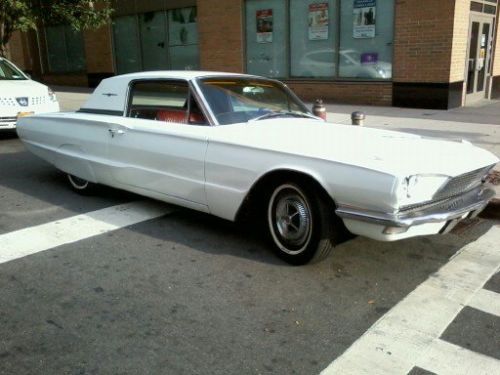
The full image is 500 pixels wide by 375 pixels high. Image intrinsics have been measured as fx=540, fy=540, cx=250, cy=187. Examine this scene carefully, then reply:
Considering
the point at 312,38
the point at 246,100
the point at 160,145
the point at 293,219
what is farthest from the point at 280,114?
the point at 312,38

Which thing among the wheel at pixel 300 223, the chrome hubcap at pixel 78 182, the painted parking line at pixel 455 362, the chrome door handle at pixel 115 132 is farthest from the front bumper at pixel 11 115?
the painted parking line at pixel 455 362

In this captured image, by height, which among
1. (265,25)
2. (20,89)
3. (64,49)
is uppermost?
(265,25)

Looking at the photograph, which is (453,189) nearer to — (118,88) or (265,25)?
(118,88)

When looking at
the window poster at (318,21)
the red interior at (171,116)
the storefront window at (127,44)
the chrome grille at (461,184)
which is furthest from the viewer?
the storefront window at (127,44)

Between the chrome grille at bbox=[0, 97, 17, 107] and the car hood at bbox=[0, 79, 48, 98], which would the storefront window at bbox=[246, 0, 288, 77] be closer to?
the car hood at bbox=[0, 79, 48, 98]

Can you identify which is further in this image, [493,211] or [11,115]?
[11,115]

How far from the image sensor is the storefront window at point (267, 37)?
14594mm

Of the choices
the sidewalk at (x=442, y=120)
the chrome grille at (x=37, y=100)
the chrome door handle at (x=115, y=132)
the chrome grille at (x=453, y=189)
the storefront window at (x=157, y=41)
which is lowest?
the sidewalk at (x=442, y=120)

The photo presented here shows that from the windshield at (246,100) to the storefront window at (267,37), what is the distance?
31.6ft

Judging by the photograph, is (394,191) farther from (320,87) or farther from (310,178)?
(320,87)

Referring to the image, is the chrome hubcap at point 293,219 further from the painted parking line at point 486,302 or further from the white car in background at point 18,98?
the white car in background at point 18,98

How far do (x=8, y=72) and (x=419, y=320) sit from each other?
32.5 ft

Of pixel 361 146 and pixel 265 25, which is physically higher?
pixel 265 25

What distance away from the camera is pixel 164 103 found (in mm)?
5172
